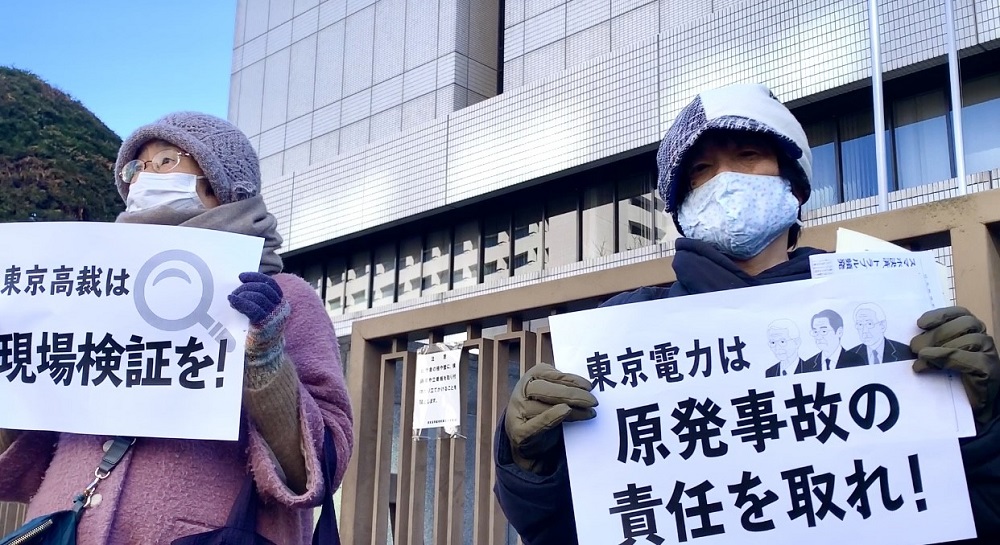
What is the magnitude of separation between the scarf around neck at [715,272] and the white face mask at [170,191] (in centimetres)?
111

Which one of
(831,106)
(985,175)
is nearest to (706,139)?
(985,175)

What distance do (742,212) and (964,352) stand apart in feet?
1.89

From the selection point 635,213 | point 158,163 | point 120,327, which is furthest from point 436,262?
point 120,327

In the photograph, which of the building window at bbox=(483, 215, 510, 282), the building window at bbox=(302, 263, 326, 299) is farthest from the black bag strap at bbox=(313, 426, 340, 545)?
the building window at bbox=(302, 263, 326, 299)

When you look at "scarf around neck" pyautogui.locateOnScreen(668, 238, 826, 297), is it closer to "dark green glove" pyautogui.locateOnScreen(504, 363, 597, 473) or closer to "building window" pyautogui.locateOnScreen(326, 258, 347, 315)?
"dark green glove" pyautogui.locateOnScreen(504, 363, 597, 473)

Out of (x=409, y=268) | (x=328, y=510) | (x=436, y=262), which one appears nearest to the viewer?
(x=328, y=510)

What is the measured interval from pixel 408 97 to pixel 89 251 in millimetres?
11724

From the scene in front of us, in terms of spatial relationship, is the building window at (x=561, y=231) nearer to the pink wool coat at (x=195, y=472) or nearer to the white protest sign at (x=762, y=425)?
the pink wool coat at (x=195, y=472)

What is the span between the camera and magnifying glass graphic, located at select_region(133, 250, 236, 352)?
2057 mm

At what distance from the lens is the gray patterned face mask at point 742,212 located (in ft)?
6.80

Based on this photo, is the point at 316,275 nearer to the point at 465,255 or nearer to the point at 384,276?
the point at 384,276

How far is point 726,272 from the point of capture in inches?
79.2

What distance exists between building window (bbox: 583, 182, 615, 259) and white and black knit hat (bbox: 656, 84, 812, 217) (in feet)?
29.7

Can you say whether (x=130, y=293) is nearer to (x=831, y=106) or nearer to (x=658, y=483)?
(x=658, y=483)
